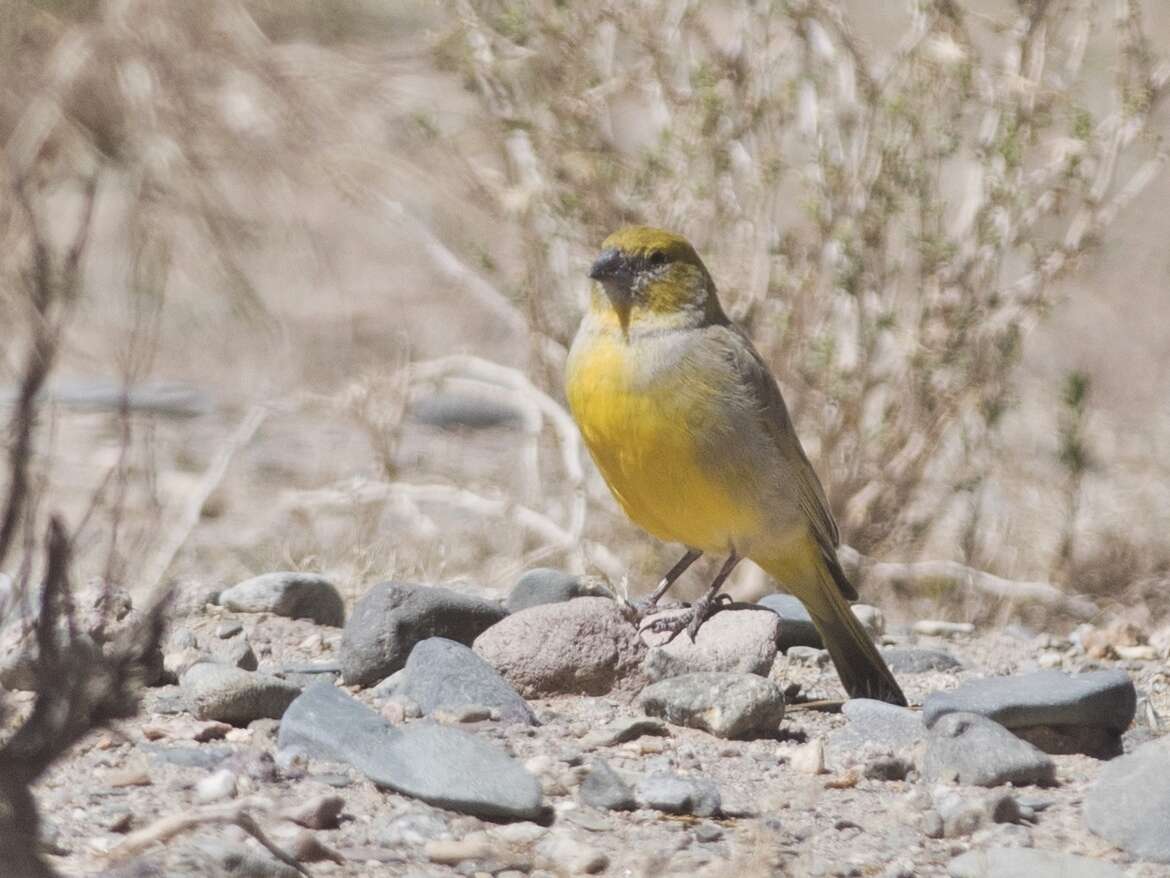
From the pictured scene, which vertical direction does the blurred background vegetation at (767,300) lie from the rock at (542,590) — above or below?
above

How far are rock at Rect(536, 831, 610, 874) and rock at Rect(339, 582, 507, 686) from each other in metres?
1.20

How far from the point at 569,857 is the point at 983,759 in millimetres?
1143

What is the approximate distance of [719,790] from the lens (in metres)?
3.78

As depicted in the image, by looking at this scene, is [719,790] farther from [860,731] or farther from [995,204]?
[995,204]

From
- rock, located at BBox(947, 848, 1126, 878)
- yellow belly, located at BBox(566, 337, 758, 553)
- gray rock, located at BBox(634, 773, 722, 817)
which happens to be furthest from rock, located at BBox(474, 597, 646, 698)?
rock, located at BBox(947, 848, 1126, 878)

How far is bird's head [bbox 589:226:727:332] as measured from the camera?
490 cm

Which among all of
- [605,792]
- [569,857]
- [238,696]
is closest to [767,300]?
[238,696]

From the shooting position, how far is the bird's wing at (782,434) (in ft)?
16.1

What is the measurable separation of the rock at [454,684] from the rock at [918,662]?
1413 millimetres

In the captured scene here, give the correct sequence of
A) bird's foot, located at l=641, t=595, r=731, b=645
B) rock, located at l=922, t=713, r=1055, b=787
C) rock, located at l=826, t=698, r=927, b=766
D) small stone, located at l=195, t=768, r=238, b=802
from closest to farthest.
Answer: small stone, located at l=195, t=768, r=238, b=802, rock, located at l=922, t=713, r=1055, b=787, rock, located at l=826, t=698, r=927, b=766, bird's foot, located at l=641, t=595, r=731, b=645

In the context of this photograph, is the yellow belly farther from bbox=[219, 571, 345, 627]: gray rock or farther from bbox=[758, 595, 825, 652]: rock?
bbox=[219, 571, 345, 627]: gray rock

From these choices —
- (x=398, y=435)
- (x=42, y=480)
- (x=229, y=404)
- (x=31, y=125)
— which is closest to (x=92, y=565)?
(x=398, y=435)

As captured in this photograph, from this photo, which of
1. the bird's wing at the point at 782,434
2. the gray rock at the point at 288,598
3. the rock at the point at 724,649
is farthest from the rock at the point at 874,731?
the gray rock at the point at 288,598

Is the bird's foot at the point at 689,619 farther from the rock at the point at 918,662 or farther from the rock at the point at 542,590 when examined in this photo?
the rock at the point at 918,662
